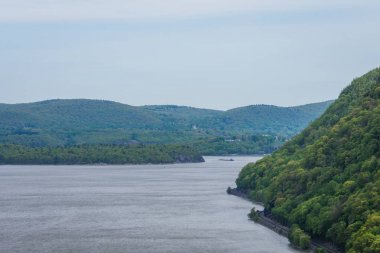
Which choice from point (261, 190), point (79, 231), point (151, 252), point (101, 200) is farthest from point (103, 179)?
point (151, 252)

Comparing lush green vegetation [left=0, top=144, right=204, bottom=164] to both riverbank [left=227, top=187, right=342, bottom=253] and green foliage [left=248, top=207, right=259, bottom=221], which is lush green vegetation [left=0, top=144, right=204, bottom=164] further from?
green foliage [left=248, top=207, right=259, bottom=221]

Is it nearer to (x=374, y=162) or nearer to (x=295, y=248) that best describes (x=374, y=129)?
(x=374, y=162)

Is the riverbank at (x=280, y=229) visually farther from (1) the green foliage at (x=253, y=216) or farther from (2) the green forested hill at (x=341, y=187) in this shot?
(2) the green forested hill at (x=341, y=187)

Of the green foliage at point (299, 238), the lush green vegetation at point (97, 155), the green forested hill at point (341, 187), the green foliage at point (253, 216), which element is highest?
the lush green vegetation at point (97, 155)

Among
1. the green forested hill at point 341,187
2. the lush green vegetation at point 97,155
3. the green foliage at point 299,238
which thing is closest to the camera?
the green forested hill at point 341,187

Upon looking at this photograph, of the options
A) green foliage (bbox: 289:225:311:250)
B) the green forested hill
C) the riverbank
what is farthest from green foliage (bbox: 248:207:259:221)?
green foliage (bbox: 289:225:311:250)

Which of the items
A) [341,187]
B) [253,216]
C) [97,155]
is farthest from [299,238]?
[97,155]

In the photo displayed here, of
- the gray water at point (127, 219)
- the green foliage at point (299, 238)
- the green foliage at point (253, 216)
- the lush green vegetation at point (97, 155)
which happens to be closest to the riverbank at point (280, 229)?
the green foliage at point (253, 216)
